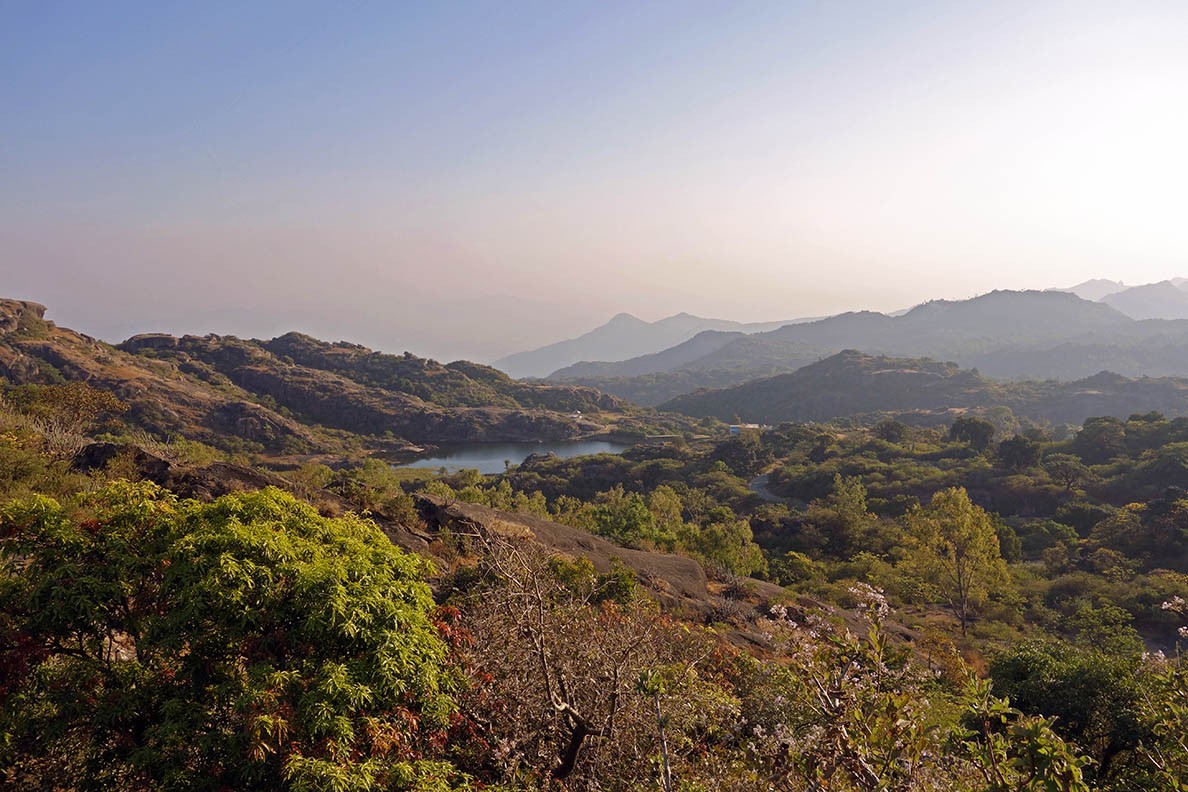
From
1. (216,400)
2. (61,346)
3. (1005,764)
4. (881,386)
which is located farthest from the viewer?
(881,386)

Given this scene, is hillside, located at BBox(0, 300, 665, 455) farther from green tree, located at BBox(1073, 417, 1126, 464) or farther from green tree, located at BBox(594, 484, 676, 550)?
green tree, located at BBox(1073, 417, 1126, 464)

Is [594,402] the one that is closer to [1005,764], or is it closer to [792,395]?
[792,395]

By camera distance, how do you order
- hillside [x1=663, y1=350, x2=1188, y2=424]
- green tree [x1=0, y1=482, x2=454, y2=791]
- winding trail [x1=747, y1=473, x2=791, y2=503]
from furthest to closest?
hillside [x1=663, y1=350, x2=1188, y2=424] < winding trail [x1=747, y1=473, x2=791, y2=503] < green tree [x1=0, y1=482, x2=454, y2=791]

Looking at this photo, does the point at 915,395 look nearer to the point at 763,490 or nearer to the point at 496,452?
the point at 763,490

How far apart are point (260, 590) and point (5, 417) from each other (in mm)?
25417

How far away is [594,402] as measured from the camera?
523 ft

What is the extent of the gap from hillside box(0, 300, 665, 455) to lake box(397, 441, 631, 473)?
141 inches

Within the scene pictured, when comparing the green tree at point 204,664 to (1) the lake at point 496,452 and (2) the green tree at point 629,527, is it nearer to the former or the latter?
(2) the green tree at point 629,527

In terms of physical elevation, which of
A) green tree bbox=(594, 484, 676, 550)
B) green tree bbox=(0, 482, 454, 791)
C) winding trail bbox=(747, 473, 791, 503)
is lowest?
winding trail bbox=(747, 473, 791, 503)

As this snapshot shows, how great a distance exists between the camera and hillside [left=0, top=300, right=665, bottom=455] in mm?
83750

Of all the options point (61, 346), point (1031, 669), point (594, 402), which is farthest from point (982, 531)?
point (594, 402)

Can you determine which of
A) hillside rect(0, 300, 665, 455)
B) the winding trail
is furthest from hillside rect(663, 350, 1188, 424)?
the winding trail

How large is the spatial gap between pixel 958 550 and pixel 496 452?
97538 mm

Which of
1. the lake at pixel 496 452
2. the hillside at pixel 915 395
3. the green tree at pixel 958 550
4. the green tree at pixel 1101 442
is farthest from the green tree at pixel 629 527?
the hillside at pixel 915 395
